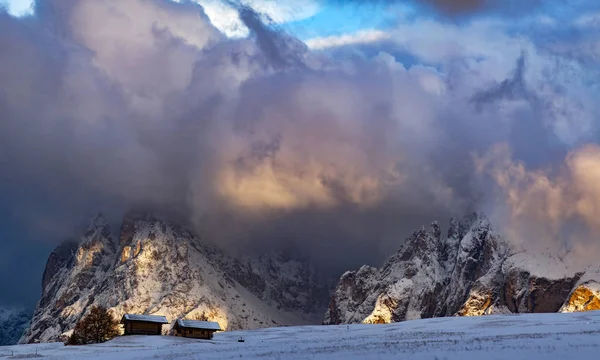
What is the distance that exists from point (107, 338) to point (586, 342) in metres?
87.4

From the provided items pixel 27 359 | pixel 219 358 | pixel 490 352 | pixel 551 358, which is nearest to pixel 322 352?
pixel 219 358

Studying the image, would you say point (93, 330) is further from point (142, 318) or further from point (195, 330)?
point (195, 330)

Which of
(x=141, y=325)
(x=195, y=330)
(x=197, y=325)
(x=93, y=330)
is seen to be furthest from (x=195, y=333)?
(x=93, y=330)

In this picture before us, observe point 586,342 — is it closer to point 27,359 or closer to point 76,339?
point 27,359

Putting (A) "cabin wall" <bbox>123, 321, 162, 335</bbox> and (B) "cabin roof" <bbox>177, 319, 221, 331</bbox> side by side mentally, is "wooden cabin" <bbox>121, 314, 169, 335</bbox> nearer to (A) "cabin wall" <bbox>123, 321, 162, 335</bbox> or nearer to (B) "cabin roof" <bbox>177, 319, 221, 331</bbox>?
(A) "cabin wall" <bbox>123, 321, 162, 335</bbox>

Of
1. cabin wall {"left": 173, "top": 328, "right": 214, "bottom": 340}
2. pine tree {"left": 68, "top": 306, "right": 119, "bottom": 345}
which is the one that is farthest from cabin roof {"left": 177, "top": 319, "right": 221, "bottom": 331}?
pine tree {"left": 68, "top": 306, "right": 119, "bottom": 345}

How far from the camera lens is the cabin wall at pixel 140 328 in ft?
463

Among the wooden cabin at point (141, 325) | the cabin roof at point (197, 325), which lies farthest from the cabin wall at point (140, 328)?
the cabin roof at point (197, 325)

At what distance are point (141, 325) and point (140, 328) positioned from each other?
59 centimetres

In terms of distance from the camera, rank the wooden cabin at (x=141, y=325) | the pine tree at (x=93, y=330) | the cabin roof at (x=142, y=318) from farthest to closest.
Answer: the cabin roof at (x=142, y=318) → the wooden cabin at (x=141, y=325) → the pine tree at (x=93, y=330)

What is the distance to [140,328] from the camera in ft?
467

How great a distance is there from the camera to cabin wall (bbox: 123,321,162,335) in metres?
141

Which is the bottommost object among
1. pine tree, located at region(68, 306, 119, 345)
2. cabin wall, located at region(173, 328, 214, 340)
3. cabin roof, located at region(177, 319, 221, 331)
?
pine tree, located at region(68, 306, 119, 345)

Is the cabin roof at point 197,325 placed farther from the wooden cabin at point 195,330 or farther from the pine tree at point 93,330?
the pine tree at point 93,330
